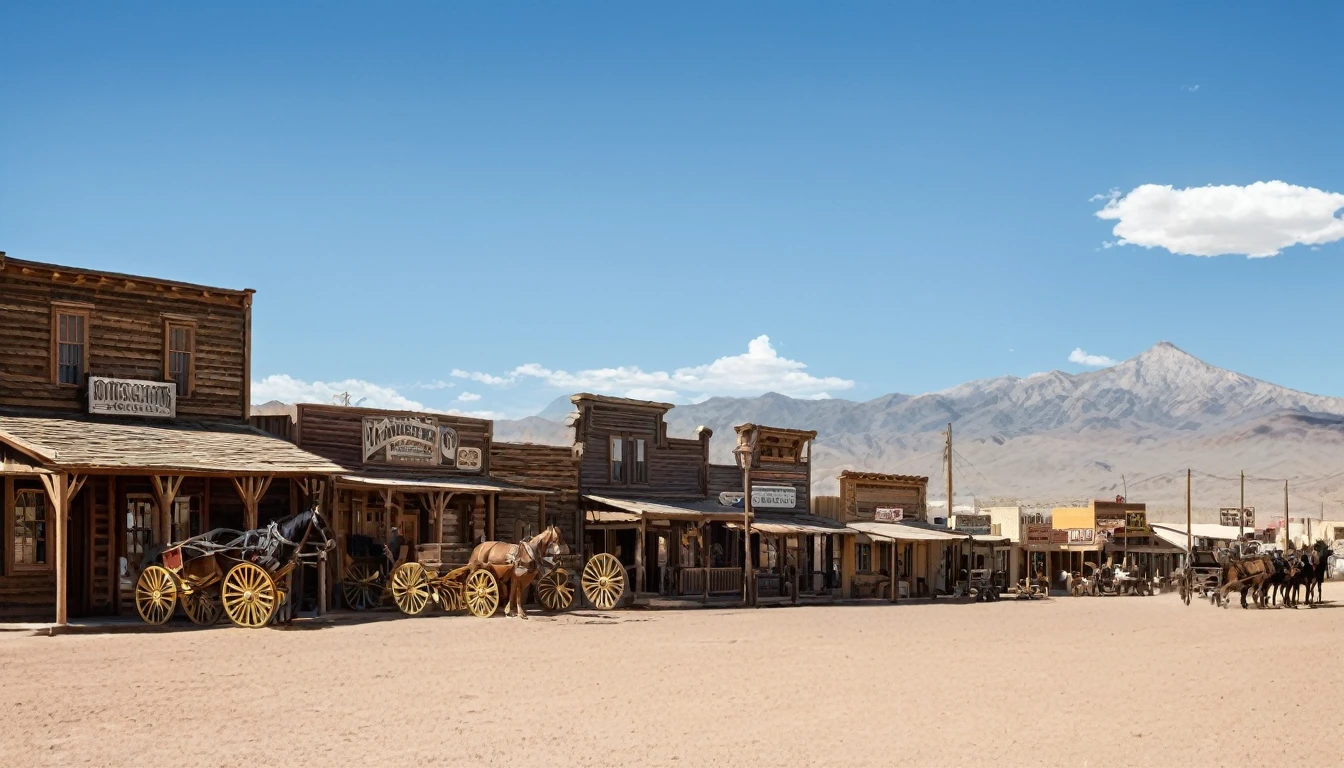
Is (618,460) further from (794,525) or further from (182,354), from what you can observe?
(182,354)

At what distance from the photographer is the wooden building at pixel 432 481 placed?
93.2 ft

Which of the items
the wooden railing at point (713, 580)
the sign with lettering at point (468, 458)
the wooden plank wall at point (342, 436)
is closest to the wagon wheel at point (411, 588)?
the wooden plank wall at point (342, 436)

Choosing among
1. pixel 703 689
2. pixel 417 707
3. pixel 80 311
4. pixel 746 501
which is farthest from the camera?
pixel 746 501

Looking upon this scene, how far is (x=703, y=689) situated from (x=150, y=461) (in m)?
11.2

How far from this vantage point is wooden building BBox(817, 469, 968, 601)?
1576 inches

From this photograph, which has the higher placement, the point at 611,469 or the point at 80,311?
the point at 80,311

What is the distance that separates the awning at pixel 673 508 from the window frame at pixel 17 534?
1315 centimetres

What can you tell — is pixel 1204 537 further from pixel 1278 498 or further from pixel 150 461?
pixel 1278 498

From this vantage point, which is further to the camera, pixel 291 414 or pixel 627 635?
pixel 291 414

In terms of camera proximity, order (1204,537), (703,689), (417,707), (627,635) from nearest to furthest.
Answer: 1. (417,707)
2. (703,689)
3. (627,635)
4. (1204,537)

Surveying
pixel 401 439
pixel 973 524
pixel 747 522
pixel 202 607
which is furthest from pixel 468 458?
pixel 973 524

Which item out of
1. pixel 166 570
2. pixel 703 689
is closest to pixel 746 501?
pixel 166 570

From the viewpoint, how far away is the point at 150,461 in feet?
72.3

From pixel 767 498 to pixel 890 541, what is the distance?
4.36 meters
